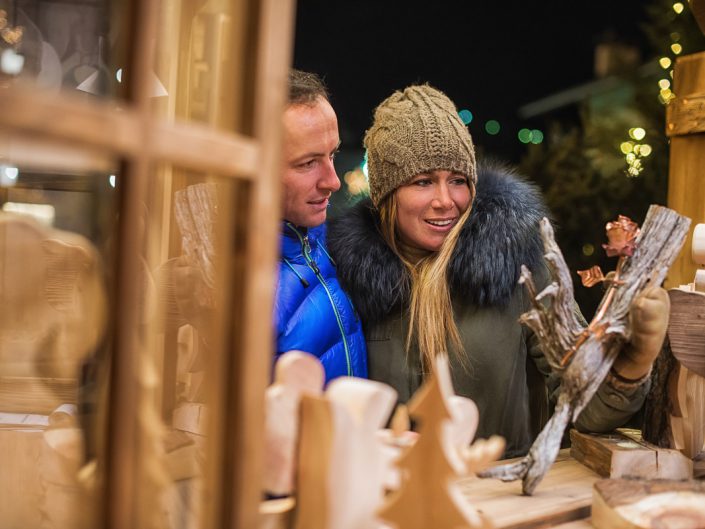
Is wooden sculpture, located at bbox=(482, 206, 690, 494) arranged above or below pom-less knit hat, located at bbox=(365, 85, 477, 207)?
below

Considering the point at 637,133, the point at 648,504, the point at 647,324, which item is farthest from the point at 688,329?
the point at 637,133

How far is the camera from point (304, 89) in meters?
1.59

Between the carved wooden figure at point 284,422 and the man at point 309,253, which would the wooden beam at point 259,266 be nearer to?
the carved wooden figure at point 284,422

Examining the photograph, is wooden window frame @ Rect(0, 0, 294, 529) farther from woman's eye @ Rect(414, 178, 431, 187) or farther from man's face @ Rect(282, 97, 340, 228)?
woman's eye @ Rect(414, 178, 431, 187)

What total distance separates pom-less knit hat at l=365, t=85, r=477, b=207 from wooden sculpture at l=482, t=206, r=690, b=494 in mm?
579

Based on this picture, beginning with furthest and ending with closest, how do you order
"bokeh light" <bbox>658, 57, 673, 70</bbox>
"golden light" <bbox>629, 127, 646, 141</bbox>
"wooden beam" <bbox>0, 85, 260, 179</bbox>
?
"golden light" <bbox>629, 127, 646, 141</bbox> < "bokeh light" <bbox>658, 57, 673, 70</bbox> < "wooden beam" <bbox>0, 85, 260, 179</bbox>

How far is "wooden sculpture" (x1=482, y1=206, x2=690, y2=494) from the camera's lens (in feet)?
3.64

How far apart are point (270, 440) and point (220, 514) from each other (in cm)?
13

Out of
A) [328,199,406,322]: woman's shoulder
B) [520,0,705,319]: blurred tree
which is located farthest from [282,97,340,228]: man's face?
[520,0,705,319]: blurred tree

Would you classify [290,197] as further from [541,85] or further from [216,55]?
[541,85]

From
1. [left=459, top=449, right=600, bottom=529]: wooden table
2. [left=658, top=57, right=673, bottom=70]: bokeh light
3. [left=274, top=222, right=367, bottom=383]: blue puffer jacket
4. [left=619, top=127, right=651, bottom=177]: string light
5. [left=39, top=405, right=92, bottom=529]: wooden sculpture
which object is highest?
[left=658, top=57, right=673, bottom=70]: bokeh light

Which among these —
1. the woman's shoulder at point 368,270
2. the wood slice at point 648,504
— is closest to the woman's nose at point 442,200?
the woman's shoulder at point 368,270

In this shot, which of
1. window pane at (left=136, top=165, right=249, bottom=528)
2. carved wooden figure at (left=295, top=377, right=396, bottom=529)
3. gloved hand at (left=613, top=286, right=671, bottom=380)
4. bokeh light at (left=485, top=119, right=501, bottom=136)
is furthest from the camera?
bokeh light at (left=485, top=119, right=501, bottom=136)

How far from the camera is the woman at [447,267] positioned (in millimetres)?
1615
